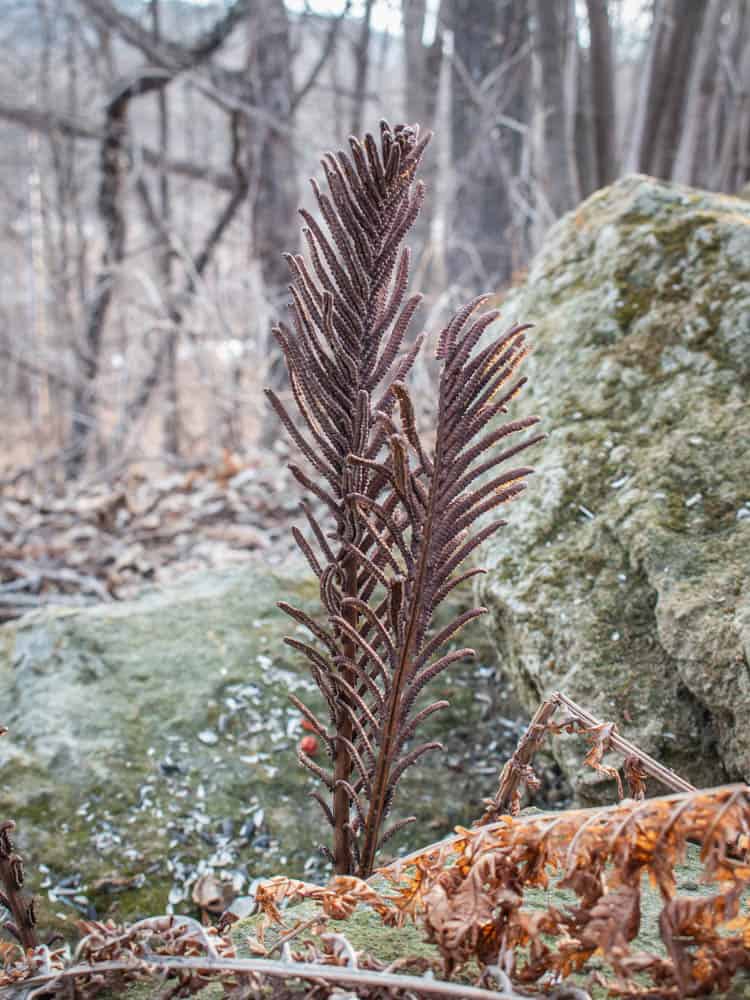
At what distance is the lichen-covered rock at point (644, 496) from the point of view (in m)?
1.61

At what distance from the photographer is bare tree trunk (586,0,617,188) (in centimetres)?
457

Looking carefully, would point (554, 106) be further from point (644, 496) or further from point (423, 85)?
point (644, 496)

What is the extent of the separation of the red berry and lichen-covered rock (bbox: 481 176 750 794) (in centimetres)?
53

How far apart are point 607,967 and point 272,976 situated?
0.43 m

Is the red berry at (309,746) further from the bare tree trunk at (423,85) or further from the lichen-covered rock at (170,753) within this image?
the bare tree trunk at (423,85)

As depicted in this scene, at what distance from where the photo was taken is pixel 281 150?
7926 mm

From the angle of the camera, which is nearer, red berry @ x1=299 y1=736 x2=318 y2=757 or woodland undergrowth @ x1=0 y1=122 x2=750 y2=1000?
woodland undergrowth @ x1=0 y1=122 x2=750 y2=1000

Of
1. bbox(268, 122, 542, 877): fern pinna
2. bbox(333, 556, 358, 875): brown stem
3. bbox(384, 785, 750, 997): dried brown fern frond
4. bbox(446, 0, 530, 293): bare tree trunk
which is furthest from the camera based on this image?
bbox(446, 0, 530, 293): bare tree trunk

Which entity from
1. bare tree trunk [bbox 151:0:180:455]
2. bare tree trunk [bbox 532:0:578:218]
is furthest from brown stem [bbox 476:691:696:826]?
bare tree trunk [bbox 151:0:180:455]

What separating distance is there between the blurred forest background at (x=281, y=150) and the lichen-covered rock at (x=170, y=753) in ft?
8.91

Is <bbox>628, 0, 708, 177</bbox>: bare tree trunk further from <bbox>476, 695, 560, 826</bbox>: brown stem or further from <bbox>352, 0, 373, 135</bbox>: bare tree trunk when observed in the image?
<bbox>476, 695, 560, 826</bbox>: brown stem

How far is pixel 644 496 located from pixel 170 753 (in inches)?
52.5

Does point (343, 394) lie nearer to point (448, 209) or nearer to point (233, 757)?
point (233, 757)

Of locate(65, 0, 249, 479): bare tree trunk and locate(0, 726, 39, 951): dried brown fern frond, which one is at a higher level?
locate(65, 0, 249, 479): bare tree trunk
